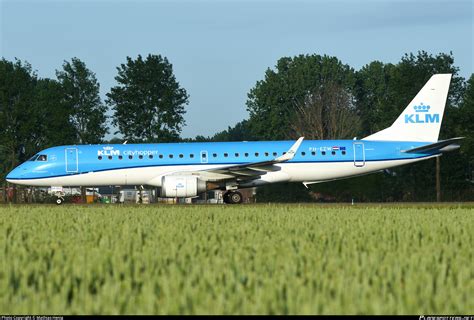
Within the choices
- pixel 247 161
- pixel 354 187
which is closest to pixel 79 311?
pixel 247 161

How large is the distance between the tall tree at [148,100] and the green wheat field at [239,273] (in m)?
64.4

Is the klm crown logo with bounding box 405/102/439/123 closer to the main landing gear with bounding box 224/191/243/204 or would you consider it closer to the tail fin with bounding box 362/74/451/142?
the tail fin with bounding box 362/74/451/142

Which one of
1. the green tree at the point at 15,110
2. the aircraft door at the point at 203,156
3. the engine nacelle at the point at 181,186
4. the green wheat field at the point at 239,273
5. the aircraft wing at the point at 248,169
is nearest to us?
the green wheat field at the point at 239,273

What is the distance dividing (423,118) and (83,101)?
4693 centimetres

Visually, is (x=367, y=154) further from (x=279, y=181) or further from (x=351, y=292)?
(x=351, y=292)

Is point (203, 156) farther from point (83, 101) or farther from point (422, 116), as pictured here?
point (83, 101)

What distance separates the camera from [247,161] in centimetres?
3978

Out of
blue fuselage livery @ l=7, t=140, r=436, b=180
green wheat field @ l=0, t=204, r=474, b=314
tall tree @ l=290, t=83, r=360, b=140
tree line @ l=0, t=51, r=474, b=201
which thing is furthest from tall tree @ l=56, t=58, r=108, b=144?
green wheat field @ l=0, t=204, r=474, b=314

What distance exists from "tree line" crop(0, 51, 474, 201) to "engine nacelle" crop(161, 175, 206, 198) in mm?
11936

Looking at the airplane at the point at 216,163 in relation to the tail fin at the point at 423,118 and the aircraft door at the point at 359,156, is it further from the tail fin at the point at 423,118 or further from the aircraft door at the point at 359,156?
the tail fin at the point at 423,118

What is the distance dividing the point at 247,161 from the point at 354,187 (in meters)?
10.6

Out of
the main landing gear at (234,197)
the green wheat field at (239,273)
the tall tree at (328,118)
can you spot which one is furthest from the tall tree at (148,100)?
the green wheat field at (239,273)

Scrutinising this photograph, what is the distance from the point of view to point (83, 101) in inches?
3204

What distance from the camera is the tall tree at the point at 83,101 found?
78562 millimetres
